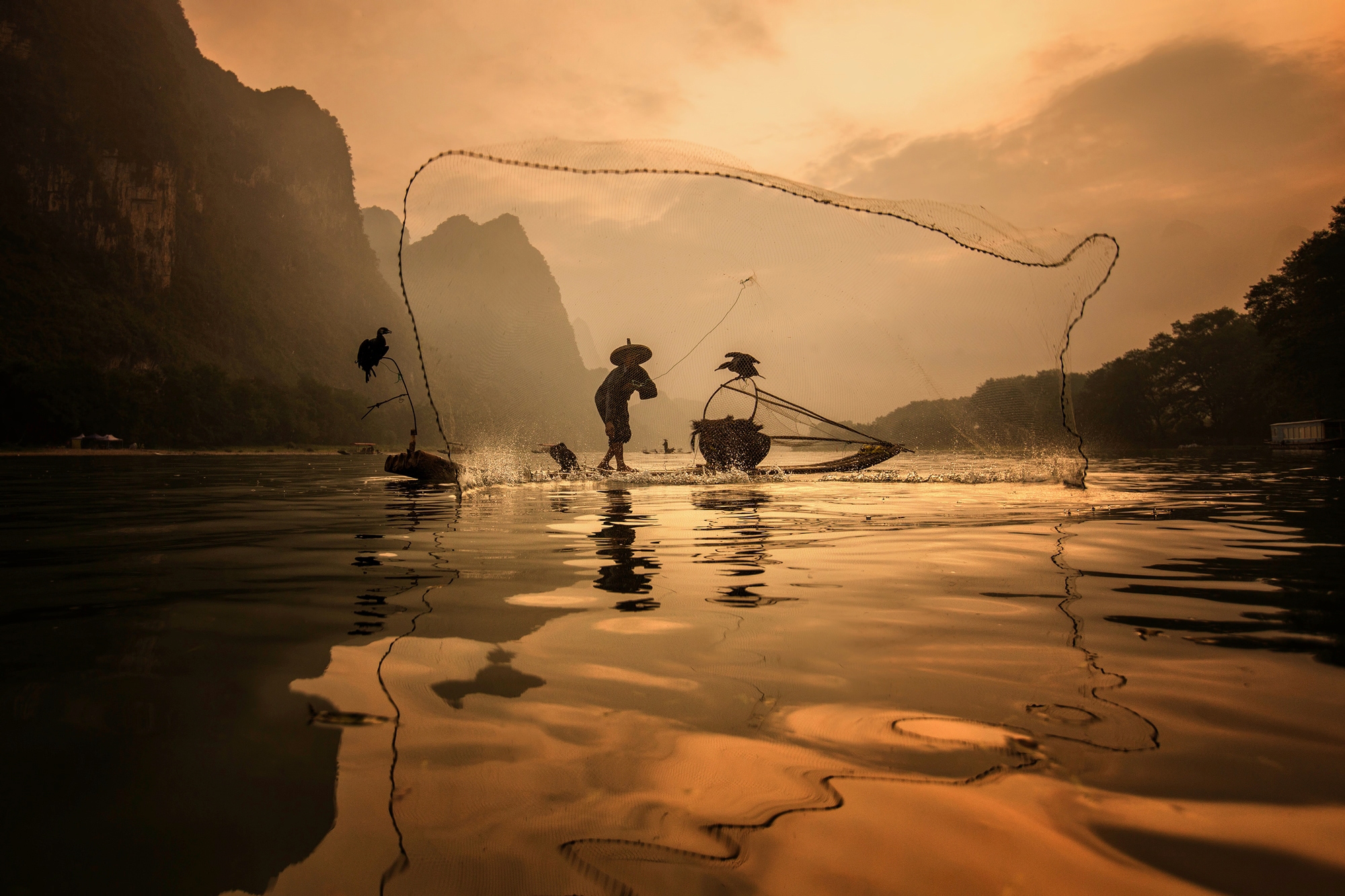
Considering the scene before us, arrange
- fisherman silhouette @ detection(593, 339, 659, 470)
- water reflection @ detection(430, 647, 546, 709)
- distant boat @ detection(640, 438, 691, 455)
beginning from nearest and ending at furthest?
water reflection @ detection(430, 647, 546, 709) < fisherman silhouette @ detection(593, 339, 659, 470) < distant boat @ detection(640, 438, 691, 455)

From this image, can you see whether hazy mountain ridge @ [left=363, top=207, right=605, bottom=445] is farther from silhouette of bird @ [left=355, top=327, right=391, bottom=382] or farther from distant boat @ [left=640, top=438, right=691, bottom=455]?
distant boat @ [left=640, top=438, right=691, bottom=455]

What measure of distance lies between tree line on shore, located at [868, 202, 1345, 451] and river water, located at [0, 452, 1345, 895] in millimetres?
15763

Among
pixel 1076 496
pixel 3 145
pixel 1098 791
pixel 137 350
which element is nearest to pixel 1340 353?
pixel 1076 496

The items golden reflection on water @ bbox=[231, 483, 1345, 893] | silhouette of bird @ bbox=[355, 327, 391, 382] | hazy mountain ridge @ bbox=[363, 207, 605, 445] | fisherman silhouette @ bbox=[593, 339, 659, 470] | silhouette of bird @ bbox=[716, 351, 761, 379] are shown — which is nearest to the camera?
golden reflection on water @ bbox=[231, 483, 1345, 893]

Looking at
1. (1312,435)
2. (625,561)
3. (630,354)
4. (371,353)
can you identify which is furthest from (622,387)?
(1312,435)

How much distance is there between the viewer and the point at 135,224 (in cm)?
12838

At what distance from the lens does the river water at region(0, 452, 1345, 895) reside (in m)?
2.02

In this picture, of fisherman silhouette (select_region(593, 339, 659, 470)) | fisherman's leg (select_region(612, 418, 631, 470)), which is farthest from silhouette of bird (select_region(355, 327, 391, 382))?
fisherman's leg (select_region(612, 418, 631, 470))

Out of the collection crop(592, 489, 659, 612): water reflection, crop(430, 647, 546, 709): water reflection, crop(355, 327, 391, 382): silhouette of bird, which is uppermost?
crop(355, 327, 391, 382): silhouette of bird

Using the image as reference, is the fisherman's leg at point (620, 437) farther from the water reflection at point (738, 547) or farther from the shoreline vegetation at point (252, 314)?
the water reflection at point (738, 547)

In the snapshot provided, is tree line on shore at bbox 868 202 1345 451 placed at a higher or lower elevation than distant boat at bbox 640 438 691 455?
higher

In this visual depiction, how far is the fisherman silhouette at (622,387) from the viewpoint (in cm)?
2366

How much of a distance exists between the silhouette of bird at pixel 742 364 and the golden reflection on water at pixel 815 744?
17.0 metres

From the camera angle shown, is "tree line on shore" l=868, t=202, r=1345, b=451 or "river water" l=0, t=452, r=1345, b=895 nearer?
"river water" l=0, t=452, r=1345, b=895
